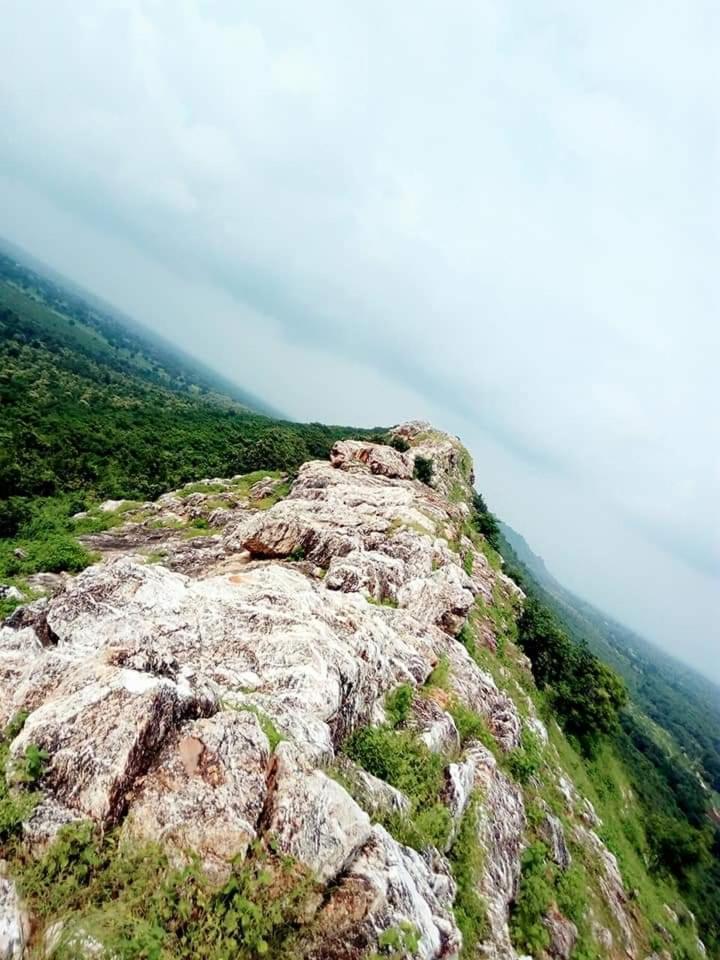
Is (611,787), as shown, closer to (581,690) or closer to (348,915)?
(581,690)

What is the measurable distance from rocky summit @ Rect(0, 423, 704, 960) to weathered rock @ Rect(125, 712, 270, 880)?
1.6 inches

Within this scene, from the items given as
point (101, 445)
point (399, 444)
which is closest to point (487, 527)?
point (399, 444)

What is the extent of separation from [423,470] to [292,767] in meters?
55.1

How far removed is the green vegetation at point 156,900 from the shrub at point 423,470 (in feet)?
181

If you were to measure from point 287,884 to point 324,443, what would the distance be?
83072 mm

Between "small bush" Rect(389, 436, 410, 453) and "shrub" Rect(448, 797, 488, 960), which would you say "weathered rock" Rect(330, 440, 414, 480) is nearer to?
"small bush" Rect(389, 436, 410, 453)

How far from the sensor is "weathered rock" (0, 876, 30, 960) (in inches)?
338

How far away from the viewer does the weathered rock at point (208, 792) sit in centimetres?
1094

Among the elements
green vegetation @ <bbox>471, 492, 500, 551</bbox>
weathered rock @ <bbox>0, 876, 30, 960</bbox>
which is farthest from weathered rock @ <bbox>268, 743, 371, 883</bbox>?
green vegetation @ <bbox>471, 492, 500, 551</bbox>

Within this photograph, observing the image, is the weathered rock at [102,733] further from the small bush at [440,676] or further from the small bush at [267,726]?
the small bush at [440,676]

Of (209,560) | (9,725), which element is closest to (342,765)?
(9,725)

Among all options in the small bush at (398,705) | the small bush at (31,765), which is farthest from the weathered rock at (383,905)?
the small bush at (31,765)

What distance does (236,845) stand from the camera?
436 inches

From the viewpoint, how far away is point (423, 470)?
66312 millimetres
